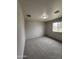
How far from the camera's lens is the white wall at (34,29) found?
788 cm

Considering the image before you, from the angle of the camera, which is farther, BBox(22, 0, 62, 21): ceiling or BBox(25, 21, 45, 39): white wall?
BBox(25, 21, 45, 39): white wall

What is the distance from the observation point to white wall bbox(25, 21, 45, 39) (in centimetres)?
788

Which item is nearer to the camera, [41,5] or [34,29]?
[41,5]

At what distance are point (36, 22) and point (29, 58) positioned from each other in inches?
247

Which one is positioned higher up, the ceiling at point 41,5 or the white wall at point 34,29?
the ceiling at point 41,5

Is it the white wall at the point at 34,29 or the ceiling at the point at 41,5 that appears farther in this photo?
the white wall at the point at 34,29

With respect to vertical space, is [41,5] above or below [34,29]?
above

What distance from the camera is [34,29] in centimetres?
862

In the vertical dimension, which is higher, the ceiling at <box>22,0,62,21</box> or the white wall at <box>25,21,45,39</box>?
the ceiling at <box>22,0,62,21</box>
